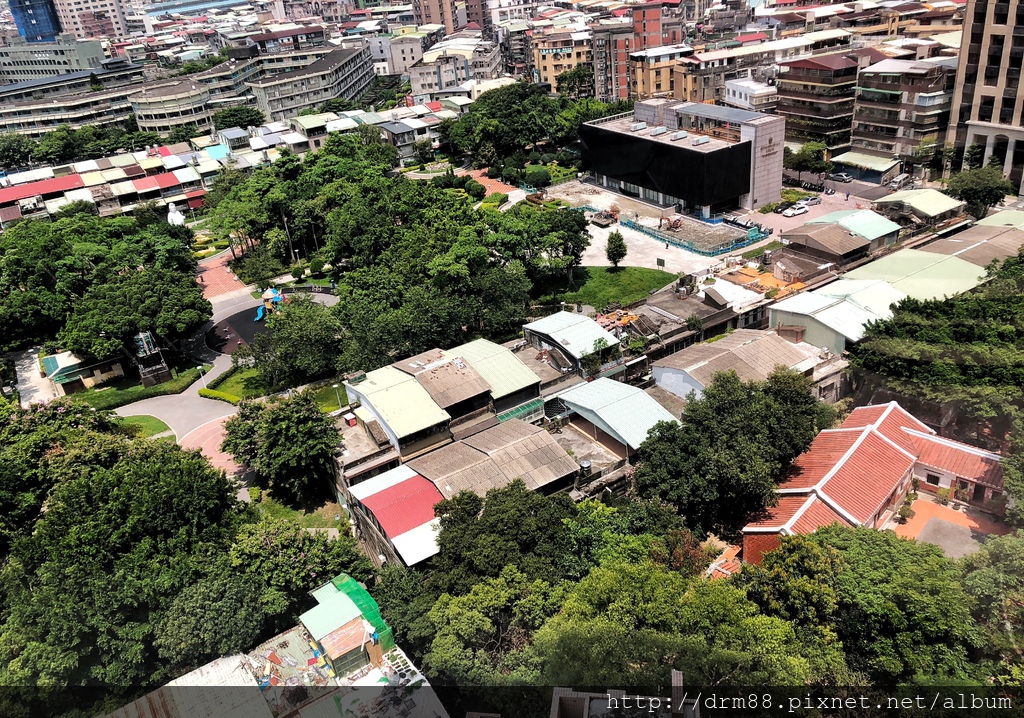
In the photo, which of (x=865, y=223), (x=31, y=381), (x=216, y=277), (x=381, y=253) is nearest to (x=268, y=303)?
(x=381, y=253)

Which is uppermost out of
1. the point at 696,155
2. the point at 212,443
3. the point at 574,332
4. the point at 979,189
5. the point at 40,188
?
the point at 696,155

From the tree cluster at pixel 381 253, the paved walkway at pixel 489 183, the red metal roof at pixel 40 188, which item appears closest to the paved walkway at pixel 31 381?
the tree cluster at pixel 381 253

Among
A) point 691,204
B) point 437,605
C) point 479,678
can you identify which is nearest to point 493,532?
point 437,605

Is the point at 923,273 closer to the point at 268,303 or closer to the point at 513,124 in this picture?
the point at 268,303

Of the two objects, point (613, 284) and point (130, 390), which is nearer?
point (130, 390)

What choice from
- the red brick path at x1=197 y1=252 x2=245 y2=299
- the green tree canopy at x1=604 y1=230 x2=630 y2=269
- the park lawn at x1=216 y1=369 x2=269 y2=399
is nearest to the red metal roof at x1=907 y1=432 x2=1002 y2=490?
the green tree canopy at x1=604 y1=230 x2=630 y2=269
